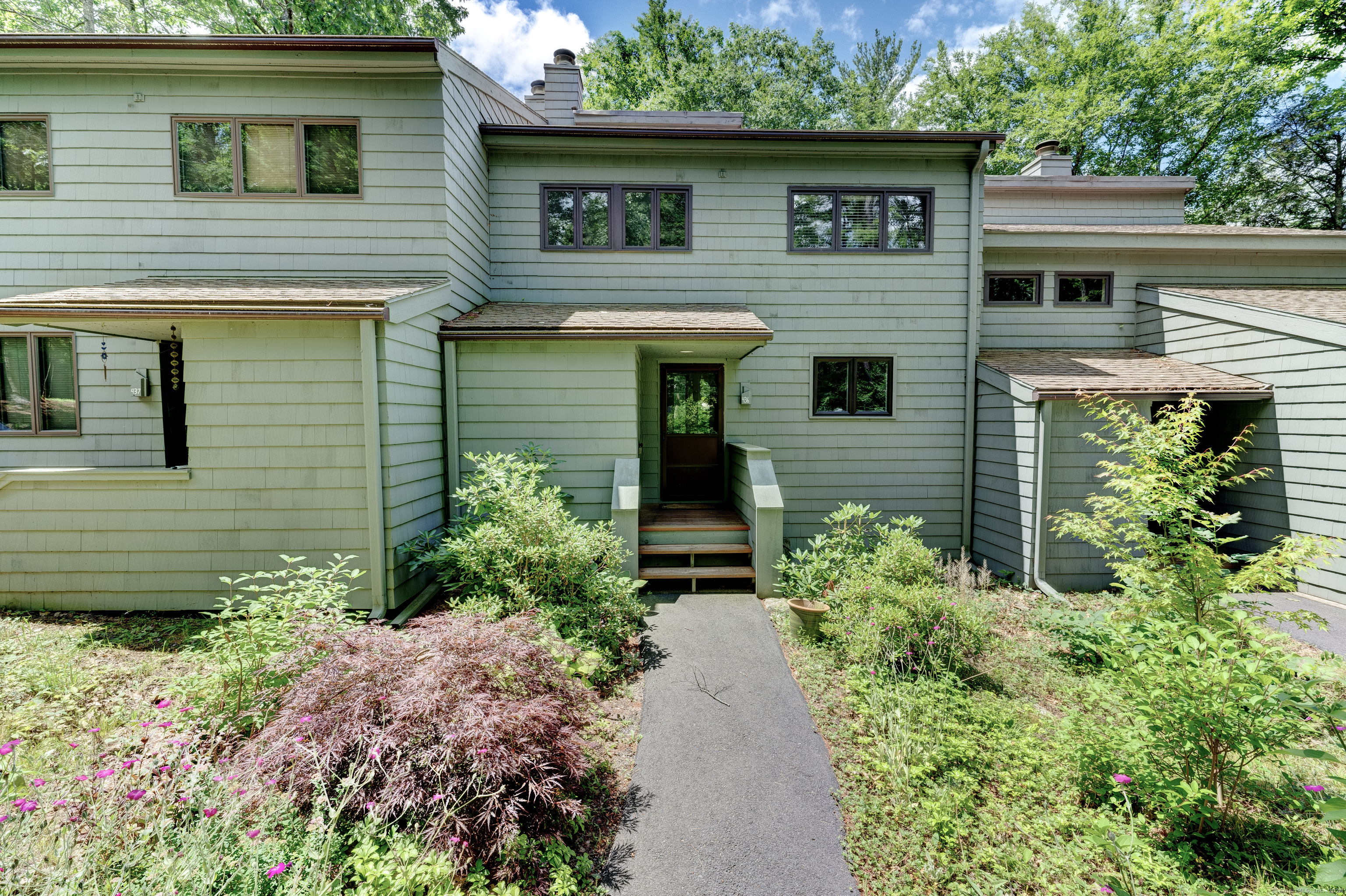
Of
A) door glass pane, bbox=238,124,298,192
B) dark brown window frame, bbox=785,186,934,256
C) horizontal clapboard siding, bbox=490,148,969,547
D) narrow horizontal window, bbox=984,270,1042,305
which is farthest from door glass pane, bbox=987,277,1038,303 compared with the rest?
door glass pane, bbox=238,124,298,192

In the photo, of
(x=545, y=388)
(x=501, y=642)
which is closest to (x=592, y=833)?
(x=501, y=642)

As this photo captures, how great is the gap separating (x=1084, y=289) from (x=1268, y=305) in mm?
2193

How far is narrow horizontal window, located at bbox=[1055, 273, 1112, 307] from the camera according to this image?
8891 millimetres

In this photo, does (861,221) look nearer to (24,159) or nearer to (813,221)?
(813,221)

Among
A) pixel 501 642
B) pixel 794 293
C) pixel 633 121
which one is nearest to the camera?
pixel 501 642

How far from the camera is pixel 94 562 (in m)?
5.37

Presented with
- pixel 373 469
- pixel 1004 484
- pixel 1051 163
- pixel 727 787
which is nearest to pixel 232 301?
pixel 373 469

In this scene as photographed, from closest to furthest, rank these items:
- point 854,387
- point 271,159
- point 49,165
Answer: point 49,165
point 271,159
point 854,387

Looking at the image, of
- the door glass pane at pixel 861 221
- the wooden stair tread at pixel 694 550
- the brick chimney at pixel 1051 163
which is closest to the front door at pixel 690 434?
the wooden stair tread at pixel 694 550

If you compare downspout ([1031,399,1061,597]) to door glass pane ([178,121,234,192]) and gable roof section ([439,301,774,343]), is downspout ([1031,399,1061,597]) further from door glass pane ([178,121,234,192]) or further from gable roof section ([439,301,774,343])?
door glass pane ([178,121,234,192])

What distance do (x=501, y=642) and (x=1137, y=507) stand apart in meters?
4.23

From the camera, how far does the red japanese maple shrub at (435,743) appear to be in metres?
2.58

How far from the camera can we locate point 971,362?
8.22 m

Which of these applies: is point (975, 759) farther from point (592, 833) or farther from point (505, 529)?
point (505, 529)
